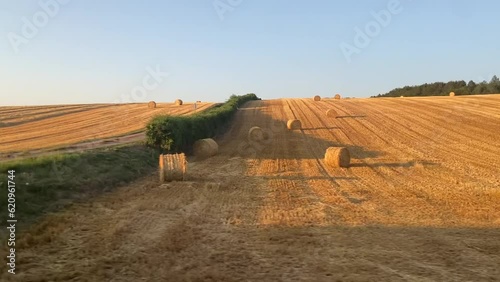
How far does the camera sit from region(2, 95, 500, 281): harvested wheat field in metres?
→ 7.21

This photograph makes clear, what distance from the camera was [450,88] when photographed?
88.6 m

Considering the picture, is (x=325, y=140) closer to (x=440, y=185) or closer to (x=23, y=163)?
(x=440, y=185)

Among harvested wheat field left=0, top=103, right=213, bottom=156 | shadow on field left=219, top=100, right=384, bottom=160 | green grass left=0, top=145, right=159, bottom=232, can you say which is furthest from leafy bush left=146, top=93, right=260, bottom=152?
harvested wheat field left=0, top=103, right=213, bottom=156

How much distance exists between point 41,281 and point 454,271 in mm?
6248

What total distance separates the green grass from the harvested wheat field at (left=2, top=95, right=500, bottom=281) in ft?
1.80

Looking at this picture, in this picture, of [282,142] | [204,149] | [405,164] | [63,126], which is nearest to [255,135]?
[282,142]

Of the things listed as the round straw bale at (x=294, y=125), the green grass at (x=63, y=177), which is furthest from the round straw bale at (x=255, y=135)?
the green grass at (x=63, y=177)

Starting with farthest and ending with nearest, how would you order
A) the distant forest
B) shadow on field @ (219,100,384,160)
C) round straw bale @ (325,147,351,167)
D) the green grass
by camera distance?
1. the distant forest
2. shadow on field @ (219,100,384,160)
3. round straw bale @ (325,147,351,167)
4. the green grass

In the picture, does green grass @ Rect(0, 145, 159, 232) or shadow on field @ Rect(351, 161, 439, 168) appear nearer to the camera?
green grass @ Rect(0, 145, 159, 232)

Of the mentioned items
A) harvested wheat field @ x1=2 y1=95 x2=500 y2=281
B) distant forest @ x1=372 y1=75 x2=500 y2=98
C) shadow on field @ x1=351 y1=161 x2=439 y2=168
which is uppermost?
distant forest @ x1=372 y1=75 x2=500 y2=98

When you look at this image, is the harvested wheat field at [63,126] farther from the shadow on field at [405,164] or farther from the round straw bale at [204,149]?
the shadow on field at [405,164]

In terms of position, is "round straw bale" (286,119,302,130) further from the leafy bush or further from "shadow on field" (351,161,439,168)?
"shadow on field" (351,161,439,168)

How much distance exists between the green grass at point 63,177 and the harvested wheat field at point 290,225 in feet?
1.80

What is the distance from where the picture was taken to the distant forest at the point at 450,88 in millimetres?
72338
